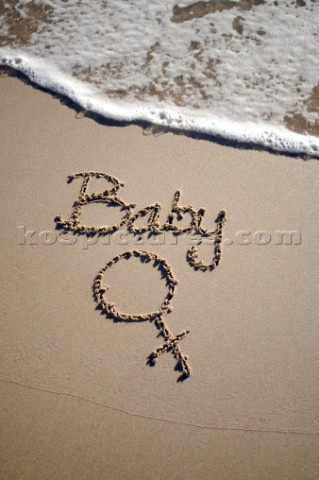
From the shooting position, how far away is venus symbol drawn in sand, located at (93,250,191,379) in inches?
89.5

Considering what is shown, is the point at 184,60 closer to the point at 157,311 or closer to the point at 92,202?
the point at 92,202

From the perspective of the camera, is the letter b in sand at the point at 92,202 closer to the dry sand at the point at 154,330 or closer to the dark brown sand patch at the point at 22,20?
the dry sand at the point at 154,330

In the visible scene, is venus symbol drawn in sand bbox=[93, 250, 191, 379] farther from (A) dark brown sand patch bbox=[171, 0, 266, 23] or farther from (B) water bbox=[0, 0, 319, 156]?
(A) dark brown sand patch bbox=[171, 0, 266, 23]

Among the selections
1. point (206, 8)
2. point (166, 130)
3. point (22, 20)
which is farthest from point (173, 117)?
point (22, 20)

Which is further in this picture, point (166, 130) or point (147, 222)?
point (166, 130)

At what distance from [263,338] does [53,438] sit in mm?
1129

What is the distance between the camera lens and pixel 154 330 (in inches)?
92.6

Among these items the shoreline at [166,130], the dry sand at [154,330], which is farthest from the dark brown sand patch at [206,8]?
the dry sand at [154,330]

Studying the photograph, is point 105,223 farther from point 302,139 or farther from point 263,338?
point 302,139

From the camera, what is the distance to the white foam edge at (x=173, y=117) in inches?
119

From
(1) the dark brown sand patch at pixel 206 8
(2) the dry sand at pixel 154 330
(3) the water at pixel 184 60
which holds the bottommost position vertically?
(2) the dry sand at pixel 154 330

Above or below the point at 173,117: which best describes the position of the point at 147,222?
below

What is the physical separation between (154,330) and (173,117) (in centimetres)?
155

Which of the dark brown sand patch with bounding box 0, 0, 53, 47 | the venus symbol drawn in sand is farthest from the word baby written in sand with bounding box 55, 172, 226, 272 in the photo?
the dark brown sand patch with bounding box 0, 0, 53, 47
